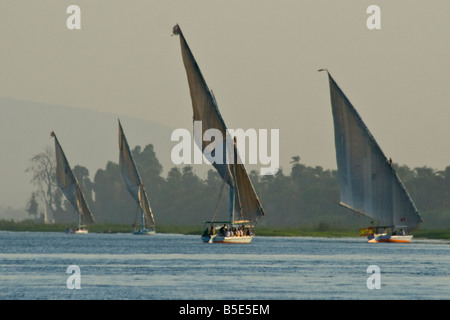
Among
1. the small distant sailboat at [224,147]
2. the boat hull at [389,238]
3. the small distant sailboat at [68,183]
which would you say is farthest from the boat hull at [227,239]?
the small distant sailboat at [68,183]

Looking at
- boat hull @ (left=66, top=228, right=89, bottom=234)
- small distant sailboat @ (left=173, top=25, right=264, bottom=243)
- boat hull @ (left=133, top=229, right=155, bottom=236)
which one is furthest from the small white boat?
boat hull @ (left=66, top=228, right=89, bottom=234)

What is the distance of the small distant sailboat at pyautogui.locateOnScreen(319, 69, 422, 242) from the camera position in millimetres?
99500

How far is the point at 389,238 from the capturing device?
108 m

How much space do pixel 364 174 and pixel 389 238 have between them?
36.1 ft

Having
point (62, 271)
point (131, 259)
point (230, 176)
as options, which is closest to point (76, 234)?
point (230, 176)

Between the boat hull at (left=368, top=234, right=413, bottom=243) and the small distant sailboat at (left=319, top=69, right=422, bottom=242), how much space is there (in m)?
2.34

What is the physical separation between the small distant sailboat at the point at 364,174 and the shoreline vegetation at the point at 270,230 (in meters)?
23.4

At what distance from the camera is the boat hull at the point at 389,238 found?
10775cm

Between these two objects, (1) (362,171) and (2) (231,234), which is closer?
(2) (231,234)

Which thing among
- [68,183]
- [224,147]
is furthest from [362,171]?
[68,183]

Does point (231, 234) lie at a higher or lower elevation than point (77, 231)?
lower

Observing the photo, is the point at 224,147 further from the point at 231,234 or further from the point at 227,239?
the point at 227,239

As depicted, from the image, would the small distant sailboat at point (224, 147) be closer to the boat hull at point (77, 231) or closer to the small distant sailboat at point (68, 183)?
the small distant sailboat at point (68, 183)
